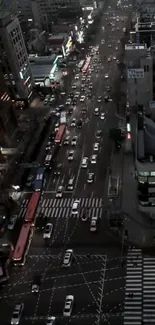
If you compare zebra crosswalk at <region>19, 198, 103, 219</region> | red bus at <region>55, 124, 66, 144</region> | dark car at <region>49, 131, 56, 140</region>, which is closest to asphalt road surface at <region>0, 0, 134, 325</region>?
zebra crosswalk at <region>19, 198, 103, 219</region>

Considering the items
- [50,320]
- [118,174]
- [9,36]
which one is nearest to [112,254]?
[50,320]

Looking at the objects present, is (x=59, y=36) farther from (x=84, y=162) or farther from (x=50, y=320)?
(x=50, y=320)

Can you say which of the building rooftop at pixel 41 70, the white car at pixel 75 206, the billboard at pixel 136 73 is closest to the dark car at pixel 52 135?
the billboard at pixel 136 73

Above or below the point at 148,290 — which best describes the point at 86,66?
above

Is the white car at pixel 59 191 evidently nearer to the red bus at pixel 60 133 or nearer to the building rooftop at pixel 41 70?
the red bus at pixel 60 133

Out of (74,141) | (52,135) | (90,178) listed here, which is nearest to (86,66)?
(52,135)

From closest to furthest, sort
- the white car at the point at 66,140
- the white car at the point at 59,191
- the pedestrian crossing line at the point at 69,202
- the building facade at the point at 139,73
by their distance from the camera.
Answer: the pedestrian crossing line at the point at 69,202 → the white car at the point at 59,191 → the building facade at the point at 139,73 → the white car at the point at 66,140

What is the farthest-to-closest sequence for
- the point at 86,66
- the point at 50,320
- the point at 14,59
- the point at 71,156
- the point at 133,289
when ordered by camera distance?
the point at 86,66 → the point at 14,59 → the point at 71,156 → the point at 133,289 → the point at 50,320
